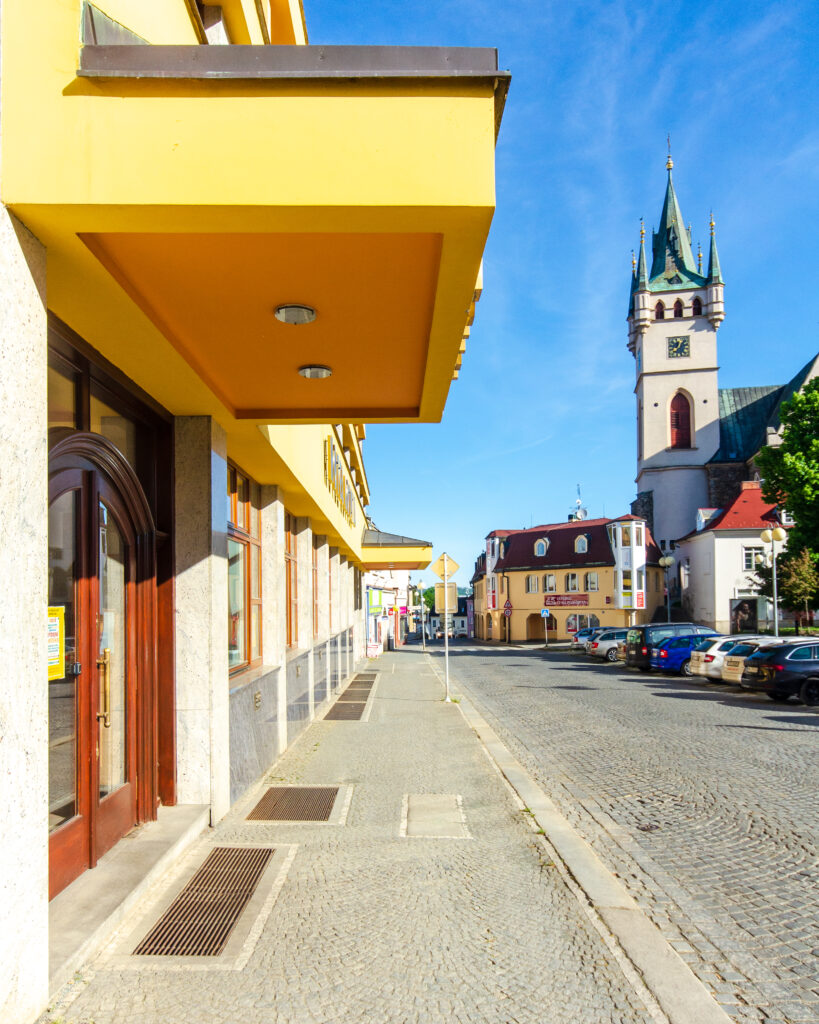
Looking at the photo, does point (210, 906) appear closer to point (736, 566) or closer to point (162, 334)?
point (162, 334)

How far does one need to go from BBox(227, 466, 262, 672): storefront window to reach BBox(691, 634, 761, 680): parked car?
14.9 metres

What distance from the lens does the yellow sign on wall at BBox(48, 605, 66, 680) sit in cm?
458

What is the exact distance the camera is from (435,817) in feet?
24.1

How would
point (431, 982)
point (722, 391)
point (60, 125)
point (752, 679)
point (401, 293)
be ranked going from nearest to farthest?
point (60, 125)
point (431, 982)
point (401, 293)
point (752, 679)
point (722, 391)

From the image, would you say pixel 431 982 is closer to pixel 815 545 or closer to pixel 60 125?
pixel 60 125

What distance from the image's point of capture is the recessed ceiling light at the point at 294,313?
187 inches

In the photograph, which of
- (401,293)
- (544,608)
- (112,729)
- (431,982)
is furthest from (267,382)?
(544,608)

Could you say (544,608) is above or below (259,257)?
below

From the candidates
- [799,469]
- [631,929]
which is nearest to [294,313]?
[631,929]

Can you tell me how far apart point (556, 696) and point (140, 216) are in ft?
57.0

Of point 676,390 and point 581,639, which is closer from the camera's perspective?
point 581,639

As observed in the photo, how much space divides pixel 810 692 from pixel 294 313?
16.1 meters

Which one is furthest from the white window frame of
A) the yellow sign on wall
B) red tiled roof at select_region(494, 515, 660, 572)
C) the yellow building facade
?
the yellow sign on wall

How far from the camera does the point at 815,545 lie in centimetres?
3338
